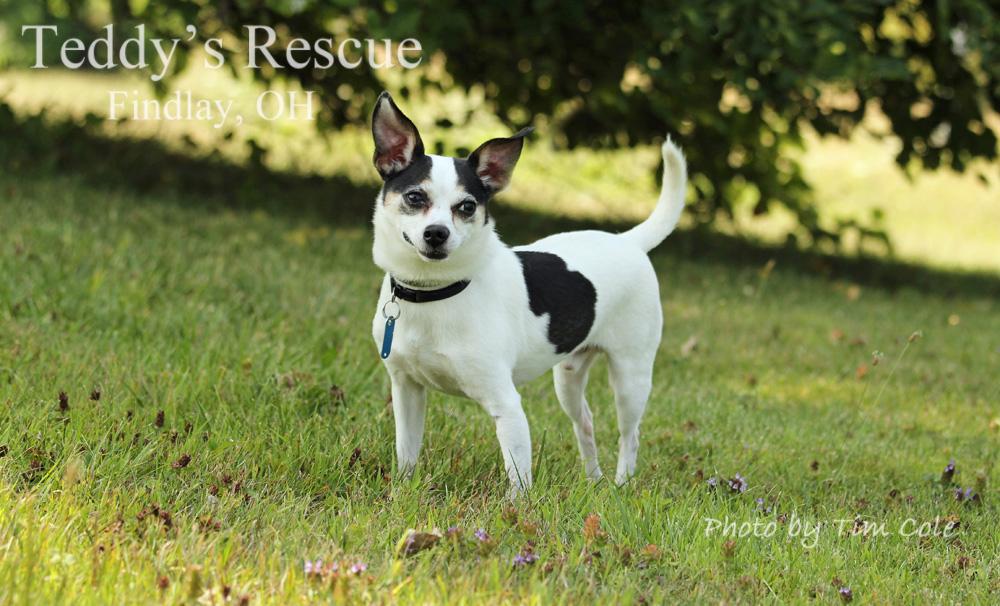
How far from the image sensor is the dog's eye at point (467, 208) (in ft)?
12.1

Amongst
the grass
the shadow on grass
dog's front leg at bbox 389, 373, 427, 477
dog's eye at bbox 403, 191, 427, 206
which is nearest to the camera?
the grass

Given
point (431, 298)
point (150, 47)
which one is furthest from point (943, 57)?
point (431, 298)

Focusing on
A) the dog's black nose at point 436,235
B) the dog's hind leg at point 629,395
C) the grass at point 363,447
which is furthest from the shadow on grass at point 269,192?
the dog's black nose at point 436,235

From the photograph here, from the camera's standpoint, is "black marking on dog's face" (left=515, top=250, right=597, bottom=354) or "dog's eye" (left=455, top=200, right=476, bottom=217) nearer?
"dog's eye" (left=455, top=200, right=476, bottom=217)

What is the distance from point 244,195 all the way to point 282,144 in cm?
327

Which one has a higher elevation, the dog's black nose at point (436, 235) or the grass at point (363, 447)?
the dog's black nose at point (436, 235)

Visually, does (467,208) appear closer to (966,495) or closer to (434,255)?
(434,255)

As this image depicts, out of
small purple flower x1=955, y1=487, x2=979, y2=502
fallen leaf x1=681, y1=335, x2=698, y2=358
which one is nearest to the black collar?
small purple flower x1=955, y1=487, x2=979, y2=502

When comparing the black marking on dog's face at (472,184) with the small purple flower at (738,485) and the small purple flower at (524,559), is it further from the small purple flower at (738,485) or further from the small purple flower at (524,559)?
the small purple flower at (738,485)

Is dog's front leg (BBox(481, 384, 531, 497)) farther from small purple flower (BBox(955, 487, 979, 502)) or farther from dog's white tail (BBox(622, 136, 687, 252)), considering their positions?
small purple flower (BBox(955, 487, 979, 502))

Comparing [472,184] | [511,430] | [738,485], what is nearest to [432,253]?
[472,184]

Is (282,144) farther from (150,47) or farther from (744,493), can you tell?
(744,493)

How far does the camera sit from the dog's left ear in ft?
12.6

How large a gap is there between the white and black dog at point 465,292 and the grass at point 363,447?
334 mm
